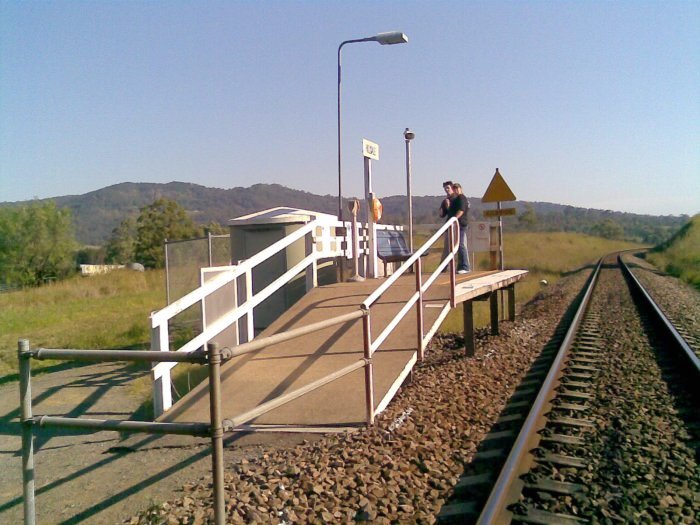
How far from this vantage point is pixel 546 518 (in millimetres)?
4117

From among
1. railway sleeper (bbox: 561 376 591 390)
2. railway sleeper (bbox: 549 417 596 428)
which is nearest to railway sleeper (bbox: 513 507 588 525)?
railway sleeper (bbox: 549 417 596 428)

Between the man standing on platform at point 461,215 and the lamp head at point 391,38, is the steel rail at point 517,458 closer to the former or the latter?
the man standing on platform at point 461,215

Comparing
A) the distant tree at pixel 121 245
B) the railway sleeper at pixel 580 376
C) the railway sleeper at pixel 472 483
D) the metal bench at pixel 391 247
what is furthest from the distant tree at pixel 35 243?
the railway sleeper at pixel 472 483

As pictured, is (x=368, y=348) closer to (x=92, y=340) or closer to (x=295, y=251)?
(x=295, y=251)

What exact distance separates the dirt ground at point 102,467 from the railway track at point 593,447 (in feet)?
5.85

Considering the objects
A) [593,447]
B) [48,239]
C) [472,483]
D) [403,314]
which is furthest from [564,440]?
[48,239]

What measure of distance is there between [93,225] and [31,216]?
148 m

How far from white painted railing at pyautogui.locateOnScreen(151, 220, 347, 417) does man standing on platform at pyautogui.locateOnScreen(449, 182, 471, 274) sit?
2284 mm

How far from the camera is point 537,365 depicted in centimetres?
958

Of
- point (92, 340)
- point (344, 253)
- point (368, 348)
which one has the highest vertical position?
point (344, 253)

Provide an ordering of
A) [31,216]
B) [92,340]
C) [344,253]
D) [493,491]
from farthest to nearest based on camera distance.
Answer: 1. [31,216]
2. [92,340]
3. [344,253]
4. [493,491]

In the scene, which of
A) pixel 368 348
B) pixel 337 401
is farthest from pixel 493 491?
pixel 337 401

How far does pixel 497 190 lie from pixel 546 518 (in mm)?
11491

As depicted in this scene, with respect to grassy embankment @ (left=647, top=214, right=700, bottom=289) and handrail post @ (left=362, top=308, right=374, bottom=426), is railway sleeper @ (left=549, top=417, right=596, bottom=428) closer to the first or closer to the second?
handrail post @ (left=362, top=308, right=374, bottom=426)
